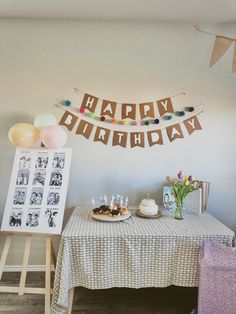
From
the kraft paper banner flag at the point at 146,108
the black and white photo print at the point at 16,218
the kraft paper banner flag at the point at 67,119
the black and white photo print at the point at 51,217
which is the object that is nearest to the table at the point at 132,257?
the black and white photo print at the point at 51,217

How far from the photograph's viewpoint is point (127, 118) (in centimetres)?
259

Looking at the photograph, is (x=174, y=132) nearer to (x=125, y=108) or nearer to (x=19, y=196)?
(x=125, y=108)

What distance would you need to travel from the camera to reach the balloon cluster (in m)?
2.17

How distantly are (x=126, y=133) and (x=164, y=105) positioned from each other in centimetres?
47

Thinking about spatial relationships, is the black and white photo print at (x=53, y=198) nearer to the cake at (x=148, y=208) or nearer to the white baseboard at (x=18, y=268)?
the cake at (x=148, y=208)

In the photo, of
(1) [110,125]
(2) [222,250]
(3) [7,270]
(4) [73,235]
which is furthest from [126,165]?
(3) [7,270]

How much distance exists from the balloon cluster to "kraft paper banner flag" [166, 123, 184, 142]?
1.05 m

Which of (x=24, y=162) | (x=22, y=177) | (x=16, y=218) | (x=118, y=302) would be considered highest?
(x=24, y=162)

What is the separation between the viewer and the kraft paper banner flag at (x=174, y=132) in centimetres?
261

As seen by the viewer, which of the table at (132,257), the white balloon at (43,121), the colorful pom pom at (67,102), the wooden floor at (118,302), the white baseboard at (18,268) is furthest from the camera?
the white baseboard at (18,268)

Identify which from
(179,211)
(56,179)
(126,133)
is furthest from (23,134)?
(179,211)

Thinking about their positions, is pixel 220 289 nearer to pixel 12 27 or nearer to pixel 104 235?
pixel 104 235

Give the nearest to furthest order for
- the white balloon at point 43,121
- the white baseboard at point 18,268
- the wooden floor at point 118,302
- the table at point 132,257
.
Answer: the table at point 132,257
the wooden floor at point 118,302
the white balloon at point 43,121
the white baseboard at point 18,268

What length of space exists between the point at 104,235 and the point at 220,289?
0.86 metres
